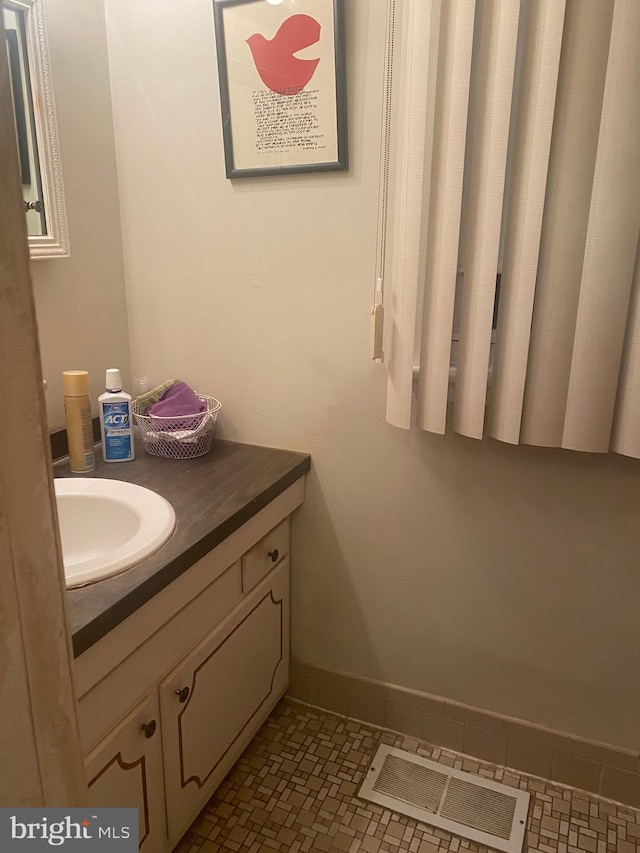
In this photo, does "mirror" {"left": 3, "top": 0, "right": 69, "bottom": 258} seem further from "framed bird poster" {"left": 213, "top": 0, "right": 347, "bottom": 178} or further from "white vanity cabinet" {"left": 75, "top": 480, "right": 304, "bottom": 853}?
"white vanity cabinet" {"left": 75, "top": 480, "right": 304, "bottom": 853}

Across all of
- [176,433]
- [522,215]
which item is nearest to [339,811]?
[176,433]

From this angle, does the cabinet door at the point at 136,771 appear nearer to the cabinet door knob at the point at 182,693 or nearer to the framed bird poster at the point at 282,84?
the cabinet door knob at the point at 182,693

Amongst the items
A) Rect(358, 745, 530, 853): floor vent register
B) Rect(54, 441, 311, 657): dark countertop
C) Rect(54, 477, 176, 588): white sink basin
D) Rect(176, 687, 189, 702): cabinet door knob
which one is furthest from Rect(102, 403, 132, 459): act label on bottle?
Rect(358, 745, 530, 853): floor vent register

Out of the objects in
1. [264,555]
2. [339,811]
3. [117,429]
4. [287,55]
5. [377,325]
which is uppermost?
[287,55]

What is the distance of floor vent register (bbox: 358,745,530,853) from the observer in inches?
54.1

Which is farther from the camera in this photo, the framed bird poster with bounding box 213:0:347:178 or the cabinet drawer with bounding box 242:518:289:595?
the cabinet drawer with bounding box 242:518:289:595

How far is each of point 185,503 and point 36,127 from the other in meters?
0.82

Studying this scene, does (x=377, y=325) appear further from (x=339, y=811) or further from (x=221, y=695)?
(x=339, y=811)

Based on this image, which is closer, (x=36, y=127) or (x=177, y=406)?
(x=36, y=127)

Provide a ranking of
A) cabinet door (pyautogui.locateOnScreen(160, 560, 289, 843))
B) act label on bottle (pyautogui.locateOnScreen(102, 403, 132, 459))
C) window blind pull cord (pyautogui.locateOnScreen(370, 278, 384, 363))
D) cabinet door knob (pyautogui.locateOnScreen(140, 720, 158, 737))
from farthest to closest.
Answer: act label on bottle (pyautogui.locateOnScreen(102, 403, 132, 459)) < window blind pull cord (pyautogui.locateOnScreen(370, 278, 384, 363)) < cabinet door (pyautogui.locateOnScreen(160, 560, 289, 843)) < cabinet door knob (pyautogui.locateOnScreen(140, 720, 158, 737))

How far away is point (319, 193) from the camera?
1.37 meters

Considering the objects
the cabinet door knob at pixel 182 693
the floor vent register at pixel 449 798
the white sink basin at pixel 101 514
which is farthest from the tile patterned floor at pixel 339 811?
the white sink basin at pixel 101 514

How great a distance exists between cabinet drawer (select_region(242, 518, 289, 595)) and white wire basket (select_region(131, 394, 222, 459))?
265mm

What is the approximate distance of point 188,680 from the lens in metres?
1.19
